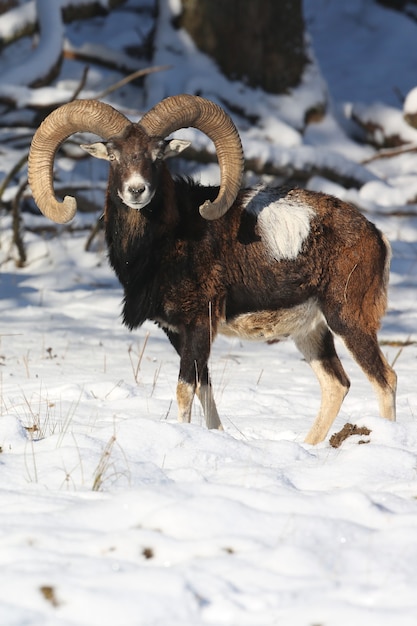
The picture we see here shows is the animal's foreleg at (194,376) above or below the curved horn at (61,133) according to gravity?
below

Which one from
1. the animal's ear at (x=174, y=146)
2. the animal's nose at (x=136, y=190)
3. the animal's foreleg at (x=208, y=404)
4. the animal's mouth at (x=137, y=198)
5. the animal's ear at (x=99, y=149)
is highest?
the animal's ear at (x=174, y=146)

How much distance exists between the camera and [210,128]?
23.8 ft

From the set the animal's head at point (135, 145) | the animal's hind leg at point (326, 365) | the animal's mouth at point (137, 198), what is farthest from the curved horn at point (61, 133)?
the animal's hind leg at point (326, 365)

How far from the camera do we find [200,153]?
49.1ft

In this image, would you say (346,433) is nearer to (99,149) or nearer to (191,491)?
(191,491)

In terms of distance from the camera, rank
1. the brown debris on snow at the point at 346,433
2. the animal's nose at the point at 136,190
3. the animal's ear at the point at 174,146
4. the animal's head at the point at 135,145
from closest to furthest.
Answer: the brown debris on snow at the point at 346,433 → the animal's nose at the point at 136,190 → the animal's head at the point at 135,145 → the animal's ear at the point at 174,146

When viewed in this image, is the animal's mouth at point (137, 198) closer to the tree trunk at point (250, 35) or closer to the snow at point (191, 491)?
the snow at point (191, 491)

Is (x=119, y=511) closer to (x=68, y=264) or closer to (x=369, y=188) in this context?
(x=68, y=264)

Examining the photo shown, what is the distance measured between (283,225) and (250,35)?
10578mm

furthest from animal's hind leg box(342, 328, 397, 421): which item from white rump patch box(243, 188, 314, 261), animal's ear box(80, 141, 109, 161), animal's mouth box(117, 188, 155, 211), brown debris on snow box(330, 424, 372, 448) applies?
animal's ear box(80, 141, 109, 161)

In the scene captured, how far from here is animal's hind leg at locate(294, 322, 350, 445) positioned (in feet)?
24.8

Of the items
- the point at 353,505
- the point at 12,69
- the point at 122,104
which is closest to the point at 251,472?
the point at 353,505

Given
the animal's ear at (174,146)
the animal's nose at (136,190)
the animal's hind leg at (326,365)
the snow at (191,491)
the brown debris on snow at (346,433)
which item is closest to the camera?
the snow at (191,491)

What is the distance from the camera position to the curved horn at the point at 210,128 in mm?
6965
